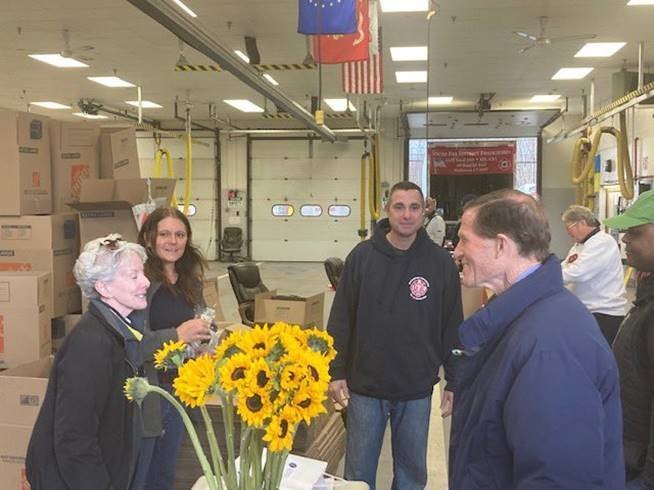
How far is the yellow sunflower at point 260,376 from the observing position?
1.10 m

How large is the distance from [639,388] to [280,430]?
1333 millimetres

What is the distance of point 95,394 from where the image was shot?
1.81 metres

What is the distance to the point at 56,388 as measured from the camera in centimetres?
183

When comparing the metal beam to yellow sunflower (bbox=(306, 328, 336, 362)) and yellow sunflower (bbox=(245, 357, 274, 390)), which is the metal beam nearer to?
yellow sunflower (bbox=(306, 328, 336, 362))

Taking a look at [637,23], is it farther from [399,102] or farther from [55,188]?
[55,188]

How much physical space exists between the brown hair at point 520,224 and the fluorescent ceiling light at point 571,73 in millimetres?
10597

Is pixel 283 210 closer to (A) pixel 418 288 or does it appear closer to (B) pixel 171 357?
(A) pixel 418 288

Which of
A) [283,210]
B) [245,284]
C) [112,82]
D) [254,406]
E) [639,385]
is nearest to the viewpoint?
[254,406]

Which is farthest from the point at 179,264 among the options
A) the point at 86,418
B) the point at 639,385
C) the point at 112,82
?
the point at 112,82

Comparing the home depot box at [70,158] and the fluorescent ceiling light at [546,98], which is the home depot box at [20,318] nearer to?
the home depot box at [70,158]

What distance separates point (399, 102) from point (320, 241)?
4.79 meters

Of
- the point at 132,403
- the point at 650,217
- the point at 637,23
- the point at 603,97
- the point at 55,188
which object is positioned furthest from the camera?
the point at 603,97

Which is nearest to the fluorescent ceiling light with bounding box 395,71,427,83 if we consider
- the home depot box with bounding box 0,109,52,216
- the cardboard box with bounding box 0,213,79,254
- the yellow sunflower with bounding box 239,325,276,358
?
the home depot box with bounding box 0,109,52,216

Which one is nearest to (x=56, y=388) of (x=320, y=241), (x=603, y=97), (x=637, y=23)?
(x=637, y=23)
